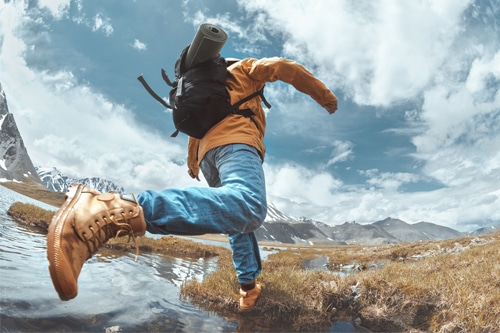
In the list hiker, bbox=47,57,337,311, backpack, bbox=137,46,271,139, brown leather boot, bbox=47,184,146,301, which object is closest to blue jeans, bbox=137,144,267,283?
hiker, bbox=47,57,337,311

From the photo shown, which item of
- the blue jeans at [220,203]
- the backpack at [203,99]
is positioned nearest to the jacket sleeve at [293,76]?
the backpack at [203,99]

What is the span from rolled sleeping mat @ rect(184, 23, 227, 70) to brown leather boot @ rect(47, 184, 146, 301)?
80.5 inches

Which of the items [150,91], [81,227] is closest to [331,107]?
[150,91]

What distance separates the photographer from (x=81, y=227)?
219cm

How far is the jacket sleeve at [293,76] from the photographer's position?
12.2 ft

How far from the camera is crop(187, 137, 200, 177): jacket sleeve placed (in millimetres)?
4607

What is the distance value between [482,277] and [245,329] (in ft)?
12.2

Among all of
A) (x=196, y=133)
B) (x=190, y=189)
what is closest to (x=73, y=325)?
(x=190, y=189)

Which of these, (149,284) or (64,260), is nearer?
(64,260)

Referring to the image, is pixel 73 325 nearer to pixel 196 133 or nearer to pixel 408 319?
pixel 196 133

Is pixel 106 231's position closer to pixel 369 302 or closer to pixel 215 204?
pixel 215 204

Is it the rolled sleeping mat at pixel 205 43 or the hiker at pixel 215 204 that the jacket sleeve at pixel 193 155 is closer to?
the hiker at pixel 215 204

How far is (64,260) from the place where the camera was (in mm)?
2012

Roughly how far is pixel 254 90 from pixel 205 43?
86 cm
